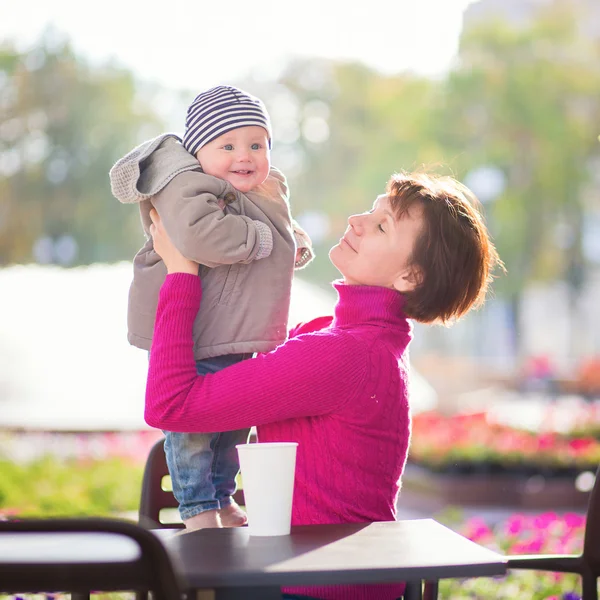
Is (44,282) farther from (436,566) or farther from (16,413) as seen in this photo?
(436,566)

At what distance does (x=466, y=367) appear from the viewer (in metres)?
22.5

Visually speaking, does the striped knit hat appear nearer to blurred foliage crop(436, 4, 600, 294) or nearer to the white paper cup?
the white paper cup

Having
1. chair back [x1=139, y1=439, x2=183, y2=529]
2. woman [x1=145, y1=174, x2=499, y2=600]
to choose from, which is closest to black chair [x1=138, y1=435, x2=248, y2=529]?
chair back [x1=139, y1=439, x2=183, y2=529]

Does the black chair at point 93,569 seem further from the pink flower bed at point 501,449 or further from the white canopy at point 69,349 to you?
the pink flower bed at point 501,449

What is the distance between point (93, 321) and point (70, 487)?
8.16 feet

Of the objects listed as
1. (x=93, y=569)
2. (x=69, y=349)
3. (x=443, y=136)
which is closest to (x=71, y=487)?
(x=69, y=349)

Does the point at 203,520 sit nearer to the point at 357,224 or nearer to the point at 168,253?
the point at 168,253

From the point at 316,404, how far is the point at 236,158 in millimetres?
613

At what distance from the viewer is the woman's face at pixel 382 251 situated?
7.11 ft

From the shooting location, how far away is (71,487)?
6523 mm

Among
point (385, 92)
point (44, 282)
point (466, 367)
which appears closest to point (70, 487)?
point (44, 282)

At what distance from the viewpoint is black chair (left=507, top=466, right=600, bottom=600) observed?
2.24 metres

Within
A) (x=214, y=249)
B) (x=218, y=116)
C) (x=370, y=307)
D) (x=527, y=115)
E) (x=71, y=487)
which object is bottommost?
(x=71, y=487)

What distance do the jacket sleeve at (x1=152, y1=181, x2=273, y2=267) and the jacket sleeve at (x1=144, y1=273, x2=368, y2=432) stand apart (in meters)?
0.17
